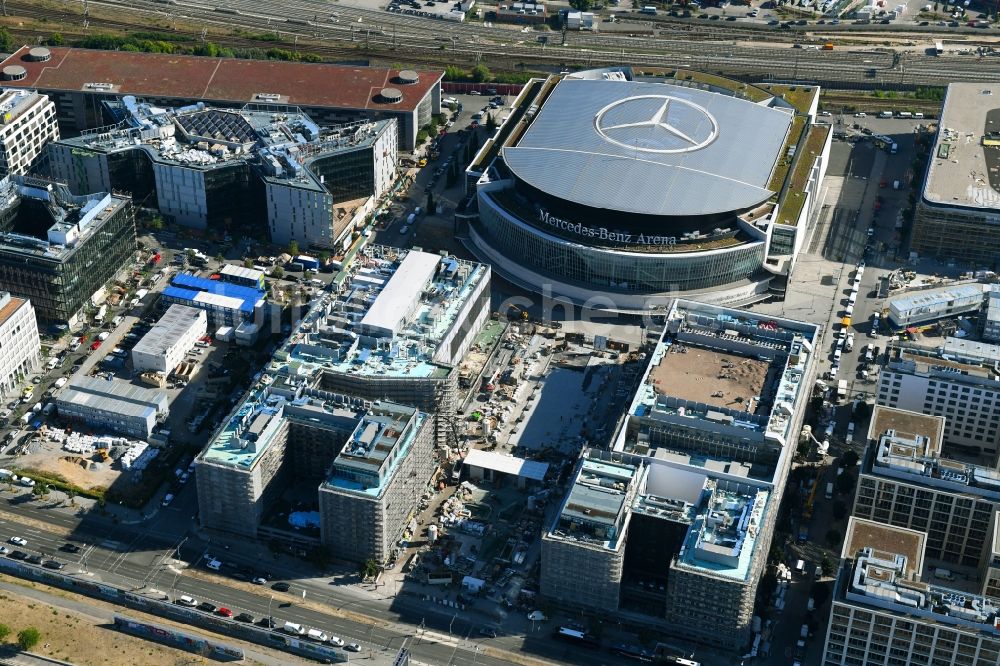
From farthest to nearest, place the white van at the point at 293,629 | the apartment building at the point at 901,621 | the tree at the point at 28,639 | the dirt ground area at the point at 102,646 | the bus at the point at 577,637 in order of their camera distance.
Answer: the white van at the point at 293,629, the bus at the point at 577,637, the dirt ground area at the point at 102,646, the tree at the point at 28,639, the apartment building at the point at 901,621

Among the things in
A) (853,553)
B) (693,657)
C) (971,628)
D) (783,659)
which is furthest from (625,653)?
(971,628)

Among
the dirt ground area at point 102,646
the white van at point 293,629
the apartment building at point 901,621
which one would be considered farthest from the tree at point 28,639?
the apartment building at point 901,621

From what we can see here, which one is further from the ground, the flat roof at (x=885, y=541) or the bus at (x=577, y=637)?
the flat roof at (x=885, y=541)

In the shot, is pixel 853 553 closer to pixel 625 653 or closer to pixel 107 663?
pixel 625 653

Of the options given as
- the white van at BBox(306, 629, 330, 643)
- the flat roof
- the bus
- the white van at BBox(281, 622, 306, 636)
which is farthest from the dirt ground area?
the flat roof

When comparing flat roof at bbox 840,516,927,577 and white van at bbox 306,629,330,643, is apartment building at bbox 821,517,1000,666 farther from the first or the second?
white van at bbox 306,629,330,643

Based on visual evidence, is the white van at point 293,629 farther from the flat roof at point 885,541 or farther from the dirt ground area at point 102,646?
the flat roof at point 885,541
